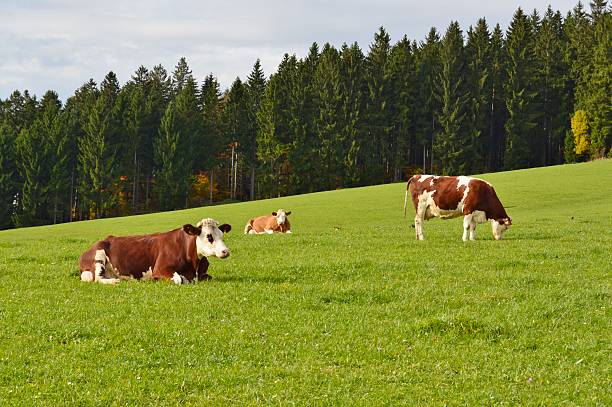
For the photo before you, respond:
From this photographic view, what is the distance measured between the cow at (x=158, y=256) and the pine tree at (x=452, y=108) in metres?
80.3

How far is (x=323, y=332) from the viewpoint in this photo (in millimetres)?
Answer: 9688

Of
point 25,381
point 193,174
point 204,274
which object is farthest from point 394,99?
point 25,381

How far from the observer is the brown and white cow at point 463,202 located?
22.2m

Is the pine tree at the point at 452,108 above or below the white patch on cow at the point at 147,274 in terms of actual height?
above

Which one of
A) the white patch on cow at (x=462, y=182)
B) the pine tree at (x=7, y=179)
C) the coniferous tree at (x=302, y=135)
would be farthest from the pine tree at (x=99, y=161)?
the white patch on cow at (x=462, y=182)

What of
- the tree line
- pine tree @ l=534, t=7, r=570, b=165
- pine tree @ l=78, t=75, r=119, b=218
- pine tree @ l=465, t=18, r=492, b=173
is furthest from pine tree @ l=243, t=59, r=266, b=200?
pine tree @ l=534, t=7, r=570, b=165

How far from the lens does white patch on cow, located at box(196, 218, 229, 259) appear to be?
13.5m

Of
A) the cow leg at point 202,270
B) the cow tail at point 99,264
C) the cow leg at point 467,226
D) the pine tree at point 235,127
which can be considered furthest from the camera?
the pine tree at point 235,127

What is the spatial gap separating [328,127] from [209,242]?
8027 centimetres

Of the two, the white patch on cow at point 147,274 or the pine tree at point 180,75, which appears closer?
the white patch on cow at point 147,274

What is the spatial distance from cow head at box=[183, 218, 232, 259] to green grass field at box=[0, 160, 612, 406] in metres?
0.66

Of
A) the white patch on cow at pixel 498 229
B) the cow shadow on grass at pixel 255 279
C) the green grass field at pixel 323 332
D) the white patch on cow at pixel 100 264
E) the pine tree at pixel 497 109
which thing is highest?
the pine tree at pixel 497 109

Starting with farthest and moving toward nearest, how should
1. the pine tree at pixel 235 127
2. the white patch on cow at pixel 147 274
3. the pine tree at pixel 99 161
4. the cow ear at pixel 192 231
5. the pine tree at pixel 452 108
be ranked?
the pine tree at pixel 235 127, the pine tree at pixel 452 108, the pine tree at pixel 99 161, the white patch on cow at pixel 147 274, the cow ear at pixel 192 231

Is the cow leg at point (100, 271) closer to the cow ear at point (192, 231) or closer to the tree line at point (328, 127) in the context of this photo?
the cow ear at point (192, 231)
